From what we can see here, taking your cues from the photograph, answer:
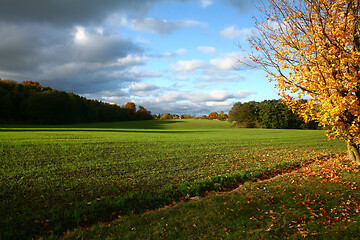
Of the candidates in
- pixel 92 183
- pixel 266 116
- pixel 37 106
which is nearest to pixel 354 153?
pixel 92 183

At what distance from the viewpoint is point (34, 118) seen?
66.4m

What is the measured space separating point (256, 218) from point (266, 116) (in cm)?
6515

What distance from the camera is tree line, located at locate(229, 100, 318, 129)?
6406 centimetres

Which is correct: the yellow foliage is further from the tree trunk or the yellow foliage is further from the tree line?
the tree line

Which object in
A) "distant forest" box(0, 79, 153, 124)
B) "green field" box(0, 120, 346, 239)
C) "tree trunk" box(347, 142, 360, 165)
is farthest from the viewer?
"distant forest" box(0, 79, 153, 124)

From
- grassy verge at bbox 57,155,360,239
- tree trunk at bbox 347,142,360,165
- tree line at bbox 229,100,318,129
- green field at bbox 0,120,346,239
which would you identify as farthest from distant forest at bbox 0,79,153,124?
tree trunk at bbox 347,142,360,165

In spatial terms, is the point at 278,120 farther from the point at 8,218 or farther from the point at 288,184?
the point at 8,218

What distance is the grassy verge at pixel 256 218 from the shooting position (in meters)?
5.12

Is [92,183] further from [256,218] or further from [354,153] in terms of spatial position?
[354,153]

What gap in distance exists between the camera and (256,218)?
19.4 feet

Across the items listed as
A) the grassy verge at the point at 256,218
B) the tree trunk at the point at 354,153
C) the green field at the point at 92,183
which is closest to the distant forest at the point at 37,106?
the green field at the point at 92,183

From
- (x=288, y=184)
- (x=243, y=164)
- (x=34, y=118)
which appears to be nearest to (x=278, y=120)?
(x=243, y=164)

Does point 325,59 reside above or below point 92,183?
above

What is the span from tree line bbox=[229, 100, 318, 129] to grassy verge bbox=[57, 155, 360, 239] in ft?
199
